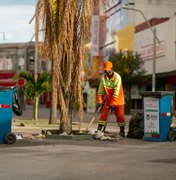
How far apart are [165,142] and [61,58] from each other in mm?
3363

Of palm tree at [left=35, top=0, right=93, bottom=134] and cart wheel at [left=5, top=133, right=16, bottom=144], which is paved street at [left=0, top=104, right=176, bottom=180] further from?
palm tree at [left=35, top=0, right=93, bottom=134]

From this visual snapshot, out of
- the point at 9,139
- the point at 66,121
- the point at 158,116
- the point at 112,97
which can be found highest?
the point at 112,97

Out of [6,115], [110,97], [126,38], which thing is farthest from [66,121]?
[126,38]

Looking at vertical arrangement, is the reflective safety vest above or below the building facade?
below

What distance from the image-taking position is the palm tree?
14258mm

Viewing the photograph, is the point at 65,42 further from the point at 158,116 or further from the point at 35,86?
the point at 35,86

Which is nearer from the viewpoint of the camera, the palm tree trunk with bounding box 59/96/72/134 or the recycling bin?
the recycling bin

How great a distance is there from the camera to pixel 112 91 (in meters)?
15.1

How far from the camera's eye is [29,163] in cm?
934

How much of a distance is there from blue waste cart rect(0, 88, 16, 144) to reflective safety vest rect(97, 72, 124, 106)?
3.23m

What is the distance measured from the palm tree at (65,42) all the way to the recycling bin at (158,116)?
1747mm

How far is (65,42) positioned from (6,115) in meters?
2.83

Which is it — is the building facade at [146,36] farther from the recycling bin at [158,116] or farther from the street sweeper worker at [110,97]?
the recycling bin at [158,116]

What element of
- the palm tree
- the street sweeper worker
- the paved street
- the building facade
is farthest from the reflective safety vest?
the building facade
